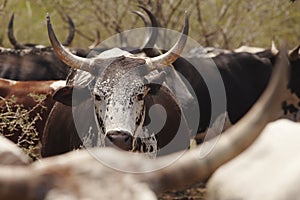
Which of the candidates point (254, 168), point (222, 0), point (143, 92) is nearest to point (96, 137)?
point (143, 92)

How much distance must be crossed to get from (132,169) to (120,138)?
7.54ft

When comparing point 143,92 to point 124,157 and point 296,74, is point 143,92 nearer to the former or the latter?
point 124,157

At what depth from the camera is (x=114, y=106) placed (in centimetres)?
459

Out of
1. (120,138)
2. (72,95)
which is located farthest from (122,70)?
(120,138)

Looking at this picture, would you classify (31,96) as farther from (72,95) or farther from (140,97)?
(140,97)

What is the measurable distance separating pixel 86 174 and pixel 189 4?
910 centimetres

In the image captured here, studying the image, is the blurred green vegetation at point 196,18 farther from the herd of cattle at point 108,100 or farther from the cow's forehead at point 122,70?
the cow's forehead at point 122,70

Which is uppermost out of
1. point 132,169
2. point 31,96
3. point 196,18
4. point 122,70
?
point 132,169

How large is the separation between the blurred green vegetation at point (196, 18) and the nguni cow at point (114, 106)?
504 centimetres

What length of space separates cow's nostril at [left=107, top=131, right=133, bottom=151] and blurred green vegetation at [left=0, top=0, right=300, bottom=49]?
591cm

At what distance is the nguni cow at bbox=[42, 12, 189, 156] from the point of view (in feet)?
15.1

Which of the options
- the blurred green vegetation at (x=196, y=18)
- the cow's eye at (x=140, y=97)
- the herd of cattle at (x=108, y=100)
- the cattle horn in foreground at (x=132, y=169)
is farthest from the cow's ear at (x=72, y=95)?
the blurred green vegetation at (x=196, y=18)

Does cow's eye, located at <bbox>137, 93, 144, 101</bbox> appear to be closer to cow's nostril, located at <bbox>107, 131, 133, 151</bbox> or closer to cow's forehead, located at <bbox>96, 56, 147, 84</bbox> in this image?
cow's forehead, located at <bbox>96, 56, 147, 84</bbox>

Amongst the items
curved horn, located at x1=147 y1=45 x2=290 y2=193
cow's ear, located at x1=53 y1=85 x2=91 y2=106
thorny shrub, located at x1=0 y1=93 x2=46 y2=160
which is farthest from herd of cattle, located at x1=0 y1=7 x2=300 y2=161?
curved horn, located at x1=147 y1=45 x2=290 y2=193
